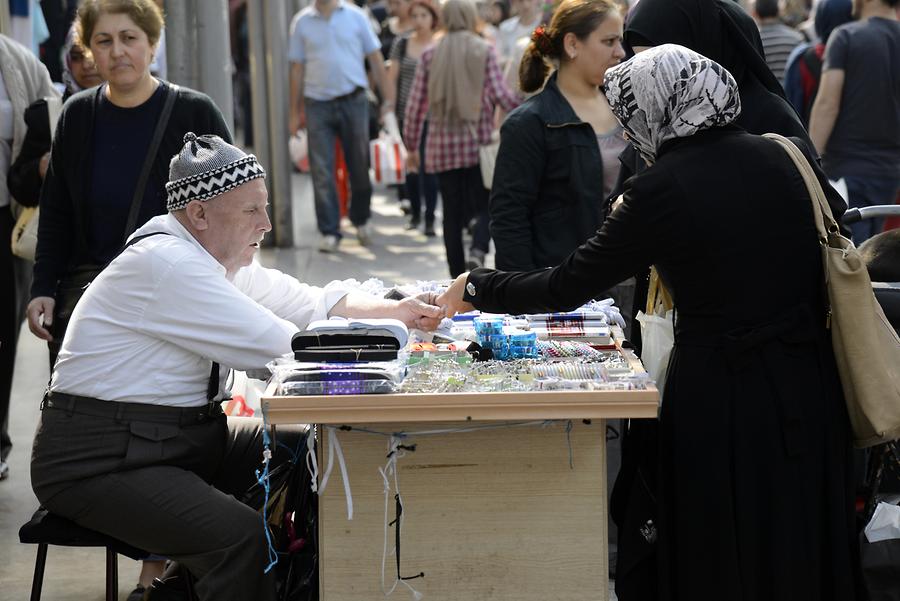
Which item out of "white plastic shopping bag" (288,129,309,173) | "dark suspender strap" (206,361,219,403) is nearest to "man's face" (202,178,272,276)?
"dark suspender strap" (206,361,219,403)

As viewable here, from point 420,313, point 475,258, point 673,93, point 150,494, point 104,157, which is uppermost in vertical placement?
point 673,93

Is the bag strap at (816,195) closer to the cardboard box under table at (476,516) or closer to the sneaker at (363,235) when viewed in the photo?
the cardboard box under table at (476,516)

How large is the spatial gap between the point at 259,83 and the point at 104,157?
5.86 meters

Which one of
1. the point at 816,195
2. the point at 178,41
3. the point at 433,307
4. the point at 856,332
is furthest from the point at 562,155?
the point at 178,41

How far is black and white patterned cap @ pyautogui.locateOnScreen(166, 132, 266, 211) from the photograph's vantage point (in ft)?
11.4

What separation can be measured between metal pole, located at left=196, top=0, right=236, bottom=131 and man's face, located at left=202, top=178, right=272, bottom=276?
367 cm

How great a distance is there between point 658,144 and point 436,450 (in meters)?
0.93

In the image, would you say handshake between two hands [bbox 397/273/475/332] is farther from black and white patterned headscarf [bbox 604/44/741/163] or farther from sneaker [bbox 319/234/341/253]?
sneaker [bbox 319/234/341/253]

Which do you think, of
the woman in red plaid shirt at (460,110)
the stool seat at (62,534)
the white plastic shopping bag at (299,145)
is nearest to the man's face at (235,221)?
the stool seat at (62,534)

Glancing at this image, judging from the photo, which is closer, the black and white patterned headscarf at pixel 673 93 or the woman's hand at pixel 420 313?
the black and white patterned headscarf at pixel 673 93

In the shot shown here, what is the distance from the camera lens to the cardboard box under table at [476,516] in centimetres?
320

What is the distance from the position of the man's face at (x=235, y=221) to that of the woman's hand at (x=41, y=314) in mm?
1226

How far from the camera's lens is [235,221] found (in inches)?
139

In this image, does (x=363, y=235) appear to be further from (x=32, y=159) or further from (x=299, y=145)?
(x=32, y=159)
